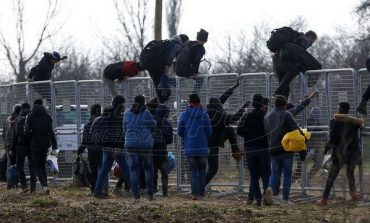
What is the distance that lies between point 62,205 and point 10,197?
3467 millimetres

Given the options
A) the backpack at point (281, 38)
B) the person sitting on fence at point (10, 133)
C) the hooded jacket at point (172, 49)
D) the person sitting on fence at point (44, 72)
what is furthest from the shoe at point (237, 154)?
the person sitting on fence at point (44, 72)

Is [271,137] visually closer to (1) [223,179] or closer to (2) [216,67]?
(1) [223,179]

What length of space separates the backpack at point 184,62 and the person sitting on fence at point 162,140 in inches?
41.3

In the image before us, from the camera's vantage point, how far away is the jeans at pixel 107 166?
65.9ft

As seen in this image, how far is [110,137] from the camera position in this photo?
66.5ft

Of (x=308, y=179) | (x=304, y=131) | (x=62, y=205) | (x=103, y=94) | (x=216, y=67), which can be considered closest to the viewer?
(x=62, y=205)

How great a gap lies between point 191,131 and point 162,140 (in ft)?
3.79

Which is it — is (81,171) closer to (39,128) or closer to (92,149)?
(92,149)

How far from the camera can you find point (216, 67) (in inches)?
2549

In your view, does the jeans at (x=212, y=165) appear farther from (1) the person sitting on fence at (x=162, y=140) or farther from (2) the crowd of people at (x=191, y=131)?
(1) the person sitting on fence at (x=162, y=140)

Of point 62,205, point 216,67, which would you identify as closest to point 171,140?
point 62,205

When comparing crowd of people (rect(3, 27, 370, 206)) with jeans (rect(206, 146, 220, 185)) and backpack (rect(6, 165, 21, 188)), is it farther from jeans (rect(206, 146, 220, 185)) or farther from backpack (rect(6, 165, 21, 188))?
backpack (rect(6, 165, 21, 188))

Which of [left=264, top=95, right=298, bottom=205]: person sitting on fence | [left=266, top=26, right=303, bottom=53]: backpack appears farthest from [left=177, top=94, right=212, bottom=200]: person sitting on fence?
[left=266, top=26, right=303, bottom=53]: backpack

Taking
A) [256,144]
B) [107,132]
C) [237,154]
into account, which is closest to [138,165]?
[107,132]
